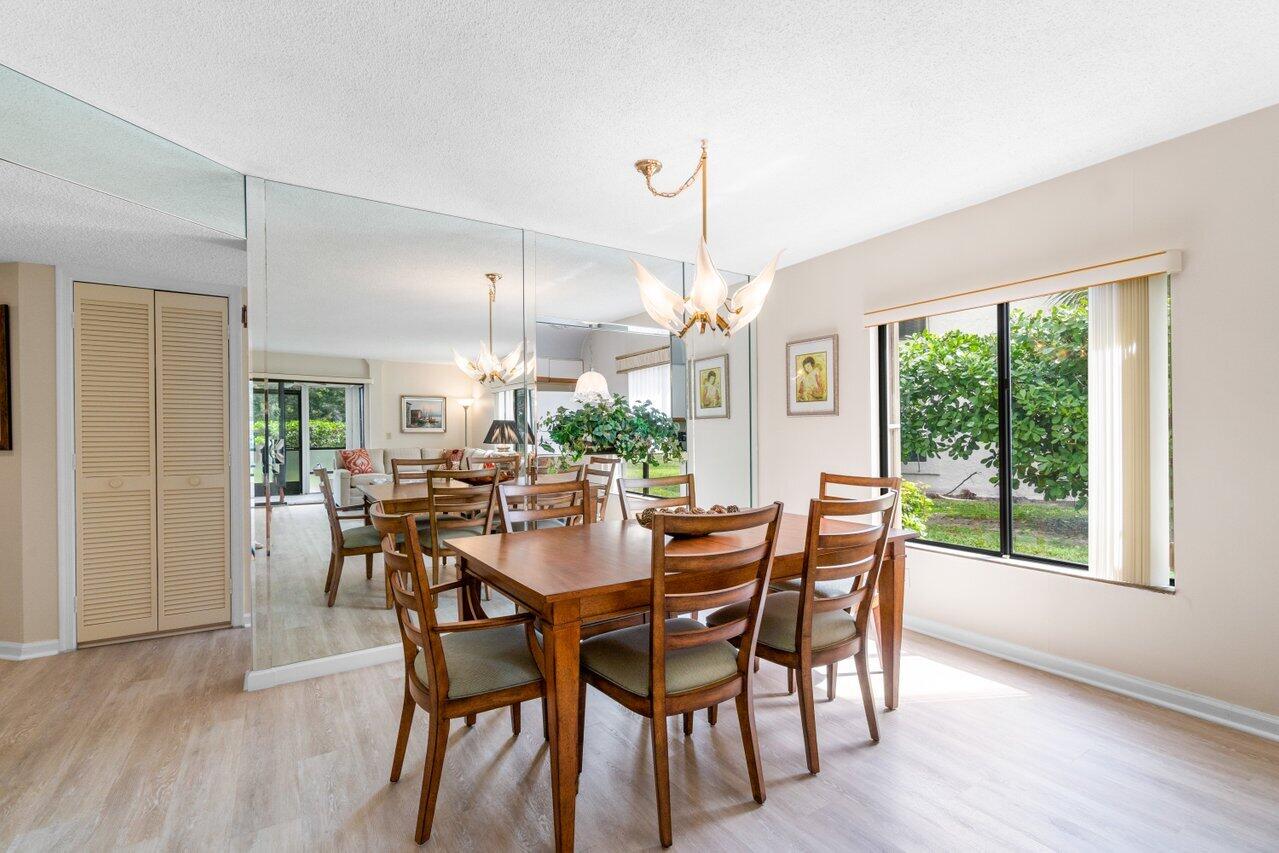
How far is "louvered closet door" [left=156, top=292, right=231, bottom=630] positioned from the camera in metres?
3.60

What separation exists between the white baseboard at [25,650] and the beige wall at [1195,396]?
16.9 feet

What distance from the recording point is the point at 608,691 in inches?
72.8

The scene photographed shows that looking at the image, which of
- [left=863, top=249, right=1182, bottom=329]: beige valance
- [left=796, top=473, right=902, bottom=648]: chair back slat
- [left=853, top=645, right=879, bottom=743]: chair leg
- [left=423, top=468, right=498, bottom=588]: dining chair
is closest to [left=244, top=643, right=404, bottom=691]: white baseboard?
[left=423, top=468, right=498, bottom=588]: dining chair

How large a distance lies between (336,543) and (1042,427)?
12.4ft

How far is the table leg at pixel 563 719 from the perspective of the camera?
1.64 metres

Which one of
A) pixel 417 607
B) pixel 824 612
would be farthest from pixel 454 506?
pixel 824 612

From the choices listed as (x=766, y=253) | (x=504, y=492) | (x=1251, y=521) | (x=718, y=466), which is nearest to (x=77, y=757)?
(x=504, y=492)

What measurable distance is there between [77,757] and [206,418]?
2.03 meters

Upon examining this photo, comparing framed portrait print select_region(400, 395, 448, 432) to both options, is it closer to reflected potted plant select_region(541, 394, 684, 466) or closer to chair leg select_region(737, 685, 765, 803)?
reflected potted plant select_region(541, 394, 684, 466)

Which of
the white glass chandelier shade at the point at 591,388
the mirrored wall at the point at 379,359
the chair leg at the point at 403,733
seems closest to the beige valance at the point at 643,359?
the mirrored wall at the point at 379,359

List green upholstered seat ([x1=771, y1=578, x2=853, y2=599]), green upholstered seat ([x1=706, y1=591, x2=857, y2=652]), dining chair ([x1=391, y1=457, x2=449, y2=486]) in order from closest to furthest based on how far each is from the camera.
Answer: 1. green upholstered seat ([x1=706, y1=591, x2=857, y2=652])
2. green upholstered seat ([x1=771, y1=578, x2=853, y2=599])
3. dining chair ([x1=391, y1=457, x2=449, y2=486])

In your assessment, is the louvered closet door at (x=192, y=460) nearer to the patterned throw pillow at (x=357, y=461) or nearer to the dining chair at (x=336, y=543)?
the patterned throw pillow at (x=357, y=461)

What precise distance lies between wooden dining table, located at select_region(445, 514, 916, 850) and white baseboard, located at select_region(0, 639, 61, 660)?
2837 mm

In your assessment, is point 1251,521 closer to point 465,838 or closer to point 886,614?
point 886,614
